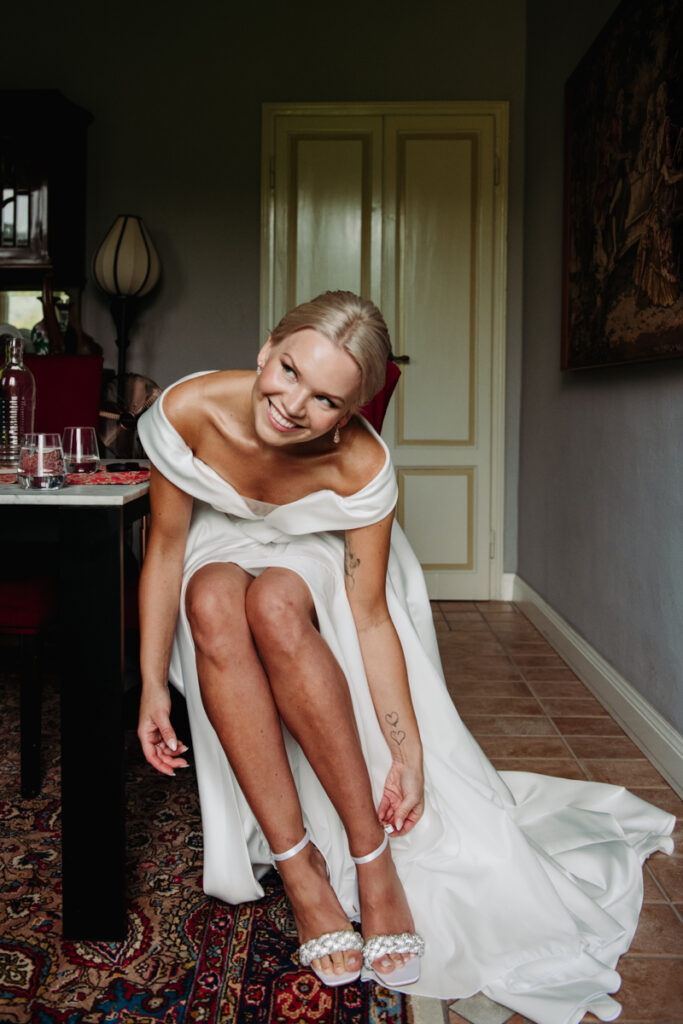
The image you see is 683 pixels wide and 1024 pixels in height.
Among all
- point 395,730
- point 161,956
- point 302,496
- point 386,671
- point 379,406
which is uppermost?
point 379,406

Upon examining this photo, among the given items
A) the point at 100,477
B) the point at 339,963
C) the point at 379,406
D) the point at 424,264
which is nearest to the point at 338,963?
the point at 339,963

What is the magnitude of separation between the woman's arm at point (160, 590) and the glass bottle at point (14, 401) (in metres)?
0.58

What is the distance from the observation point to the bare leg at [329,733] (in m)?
1.36

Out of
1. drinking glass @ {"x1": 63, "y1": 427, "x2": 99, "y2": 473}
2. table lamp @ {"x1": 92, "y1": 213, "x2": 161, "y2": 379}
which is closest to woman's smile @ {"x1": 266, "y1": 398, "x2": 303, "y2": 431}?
drinking glass @ {"x1": 63, "y1": 427, "x2": 99, "y2": 473}

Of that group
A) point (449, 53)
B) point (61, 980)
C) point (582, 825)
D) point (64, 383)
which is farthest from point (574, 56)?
point (61, 980)

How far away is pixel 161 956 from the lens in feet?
4.54

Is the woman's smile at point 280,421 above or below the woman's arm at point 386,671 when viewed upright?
above

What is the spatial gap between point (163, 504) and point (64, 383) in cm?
142

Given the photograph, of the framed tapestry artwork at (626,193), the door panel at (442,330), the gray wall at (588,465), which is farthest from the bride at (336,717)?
the door panel at (442,330)

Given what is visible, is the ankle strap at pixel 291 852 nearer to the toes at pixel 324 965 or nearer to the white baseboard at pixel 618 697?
the toes at pixel 324 965

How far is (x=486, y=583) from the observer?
440 cm

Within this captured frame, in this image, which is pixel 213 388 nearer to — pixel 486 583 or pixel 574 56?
pixel 574 56

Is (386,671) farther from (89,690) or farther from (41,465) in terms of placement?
(41,465)

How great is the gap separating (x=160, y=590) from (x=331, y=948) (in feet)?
→ 2.15
